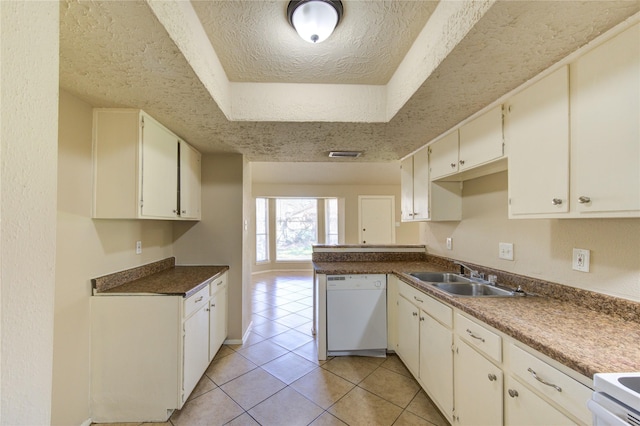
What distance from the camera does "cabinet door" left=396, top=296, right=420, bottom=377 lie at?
213cm

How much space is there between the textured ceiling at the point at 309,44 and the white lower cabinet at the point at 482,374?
1.64 metres

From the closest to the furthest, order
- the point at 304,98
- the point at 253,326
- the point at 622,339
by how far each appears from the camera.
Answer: the point at 622,339, the point at 304,98, the point at 253,326

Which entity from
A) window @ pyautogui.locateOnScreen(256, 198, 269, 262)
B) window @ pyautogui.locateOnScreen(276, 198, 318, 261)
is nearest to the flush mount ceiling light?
window @ pyautogui.locateOnScreen(256, 198, 269, 262)

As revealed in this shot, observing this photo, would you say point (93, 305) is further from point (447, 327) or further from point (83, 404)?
point (447, 327)

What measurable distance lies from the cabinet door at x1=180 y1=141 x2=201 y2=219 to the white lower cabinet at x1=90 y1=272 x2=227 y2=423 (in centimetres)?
89

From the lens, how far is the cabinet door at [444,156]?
6.91ft

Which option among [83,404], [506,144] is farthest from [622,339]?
[83,404]

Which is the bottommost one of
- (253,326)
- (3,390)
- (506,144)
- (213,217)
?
(253,326)

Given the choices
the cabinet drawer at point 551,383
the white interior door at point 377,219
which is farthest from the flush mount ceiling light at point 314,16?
the white interior door at point 377,219

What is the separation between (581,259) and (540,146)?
655 mm

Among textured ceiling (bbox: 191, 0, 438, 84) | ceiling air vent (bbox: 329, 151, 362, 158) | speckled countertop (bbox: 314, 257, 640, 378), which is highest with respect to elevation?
textured ceiling (bbox: 191, 0, 438, 84)

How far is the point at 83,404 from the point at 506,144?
3168mm

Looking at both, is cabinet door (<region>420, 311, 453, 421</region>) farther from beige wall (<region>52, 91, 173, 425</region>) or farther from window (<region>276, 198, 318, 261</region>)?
window (<region>276, 198, 318, 261</region>)

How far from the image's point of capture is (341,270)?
2.58m
